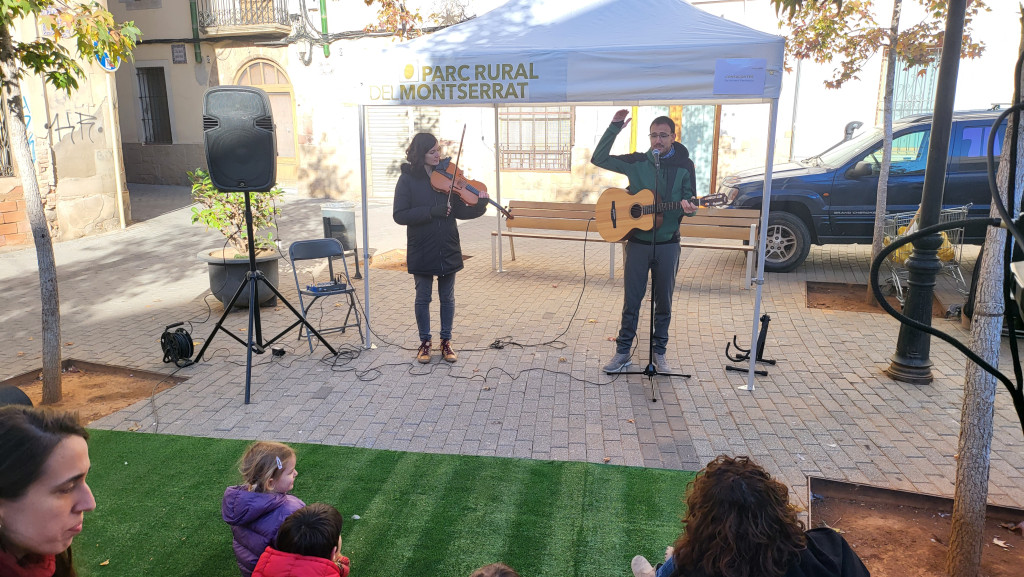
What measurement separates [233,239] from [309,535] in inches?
233

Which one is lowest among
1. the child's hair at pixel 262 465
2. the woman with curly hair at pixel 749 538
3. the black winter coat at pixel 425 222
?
the child's hair at pixel 262 465

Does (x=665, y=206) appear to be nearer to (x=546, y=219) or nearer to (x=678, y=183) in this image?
(x=678, y=183)

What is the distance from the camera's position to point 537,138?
1614 cm

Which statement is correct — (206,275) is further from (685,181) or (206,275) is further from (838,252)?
(838,252)

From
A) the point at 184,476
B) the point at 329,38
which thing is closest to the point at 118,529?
the point at 184,476

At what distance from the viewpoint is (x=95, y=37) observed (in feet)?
16.8

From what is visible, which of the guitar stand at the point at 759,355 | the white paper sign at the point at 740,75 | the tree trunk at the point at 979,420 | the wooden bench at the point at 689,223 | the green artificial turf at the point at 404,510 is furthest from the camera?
the wooden bench at the point at 689,223

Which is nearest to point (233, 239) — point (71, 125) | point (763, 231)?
point (763, 231)

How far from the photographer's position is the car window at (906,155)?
9.12 metres

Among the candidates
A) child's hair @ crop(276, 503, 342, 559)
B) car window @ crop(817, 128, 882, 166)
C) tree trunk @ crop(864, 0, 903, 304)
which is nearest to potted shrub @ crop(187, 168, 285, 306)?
child's hair @ crop(276, 503, 342, 559)

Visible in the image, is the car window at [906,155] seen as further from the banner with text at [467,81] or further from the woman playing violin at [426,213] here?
the woman playing violin at [426,213]

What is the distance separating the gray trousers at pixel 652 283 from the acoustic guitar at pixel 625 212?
0.50ft

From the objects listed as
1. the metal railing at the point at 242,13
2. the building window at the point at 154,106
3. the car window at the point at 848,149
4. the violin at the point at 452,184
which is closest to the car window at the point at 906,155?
the car window at the point at 848,149

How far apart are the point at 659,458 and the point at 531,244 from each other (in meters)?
7.95
